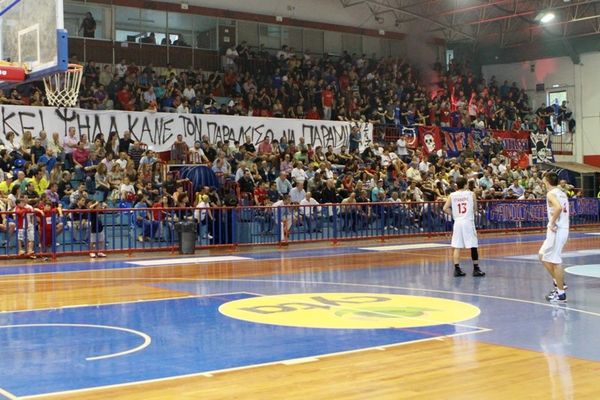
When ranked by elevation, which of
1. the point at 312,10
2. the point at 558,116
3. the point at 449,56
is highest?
the point at 312,10

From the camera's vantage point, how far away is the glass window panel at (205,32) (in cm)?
3472

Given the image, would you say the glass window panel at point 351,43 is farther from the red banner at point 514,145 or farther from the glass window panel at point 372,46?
the red banner at point 514,145

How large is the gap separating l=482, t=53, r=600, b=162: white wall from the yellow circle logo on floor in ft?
114

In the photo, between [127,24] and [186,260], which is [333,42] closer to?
[127,24]

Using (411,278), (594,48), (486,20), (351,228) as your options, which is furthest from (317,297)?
(594,48)

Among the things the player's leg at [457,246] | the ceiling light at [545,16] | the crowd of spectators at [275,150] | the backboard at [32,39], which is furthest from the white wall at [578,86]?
the backboard at [32,39]

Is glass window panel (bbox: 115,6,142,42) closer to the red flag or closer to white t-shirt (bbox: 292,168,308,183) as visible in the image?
white t-shirt (bbox: 292,168,308,183)

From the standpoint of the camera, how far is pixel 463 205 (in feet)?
50.8

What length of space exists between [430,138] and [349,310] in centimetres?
2576

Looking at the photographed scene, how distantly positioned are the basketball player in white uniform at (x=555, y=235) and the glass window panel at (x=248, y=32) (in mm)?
26072

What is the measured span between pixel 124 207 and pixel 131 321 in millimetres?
11228

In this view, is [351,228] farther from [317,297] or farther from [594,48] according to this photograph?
[594,48]

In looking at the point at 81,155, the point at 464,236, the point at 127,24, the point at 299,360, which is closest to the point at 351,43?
the point at 127,24

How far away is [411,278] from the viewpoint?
15.2 meters
